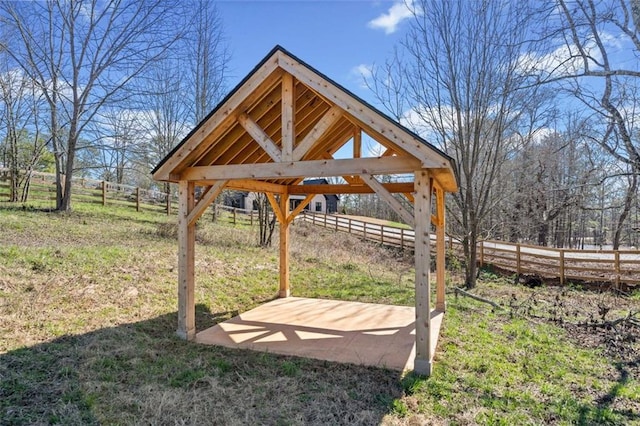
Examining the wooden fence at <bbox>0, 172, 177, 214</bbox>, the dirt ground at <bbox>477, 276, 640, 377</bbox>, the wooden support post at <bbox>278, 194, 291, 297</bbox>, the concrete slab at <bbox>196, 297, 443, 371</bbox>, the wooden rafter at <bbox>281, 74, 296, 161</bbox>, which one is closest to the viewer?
the wooden rafter at <bbox>281, 74, 296, 161</bbox>

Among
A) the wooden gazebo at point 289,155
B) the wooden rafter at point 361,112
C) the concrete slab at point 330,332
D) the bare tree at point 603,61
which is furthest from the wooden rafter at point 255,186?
the bare tree at point 603,61

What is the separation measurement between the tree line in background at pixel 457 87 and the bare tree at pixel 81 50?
1.7 inches

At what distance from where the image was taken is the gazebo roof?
4367 mm

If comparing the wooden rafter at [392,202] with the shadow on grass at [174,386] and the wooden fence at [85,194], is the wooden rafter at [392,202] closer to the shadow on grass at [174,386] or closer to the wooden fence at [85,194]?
the shadow on grass at [174,386]

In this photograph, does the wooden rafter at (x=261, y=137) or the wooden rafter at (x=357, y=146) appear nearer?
the wooden rafter at (x=261, y=137)

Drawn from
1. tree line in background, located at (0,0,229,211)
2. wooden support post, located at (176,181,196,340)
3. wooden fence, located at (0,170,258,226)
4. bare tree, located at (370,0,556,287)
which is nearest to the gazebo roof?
wooden support post, located at (176,181,196,340)

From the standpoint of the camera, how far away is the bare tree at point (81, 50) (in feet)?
43.1

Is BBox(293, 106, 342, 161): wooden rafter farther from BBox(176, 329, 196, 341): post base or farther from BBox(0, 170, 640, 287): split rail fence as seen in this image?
BBox(0, 170, 640, 287): split rail fence

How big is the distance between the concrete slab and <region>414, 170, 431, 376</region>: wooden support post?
1.05 feet

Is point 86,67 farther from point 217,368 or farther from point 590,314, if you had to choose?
point 590,314

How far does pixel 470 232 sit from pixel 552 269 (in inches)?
149

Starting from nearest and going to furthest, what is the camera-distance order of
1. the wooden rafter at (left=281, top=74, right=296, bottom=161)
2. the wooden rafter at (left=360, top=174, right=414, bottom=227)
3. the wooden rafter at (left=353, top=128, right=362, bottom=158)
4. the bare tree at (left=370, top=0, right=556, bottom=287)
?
the wooden rafter at (left=360, top=174, right=414, bottom=227)
the wooden rafter at (left=281, top=74, right=296, bottom=161)
the wooden rafter at (left=353, top=128, right=362, bottom=158)
the bare tree at (left=370, top=0, right=556, bottom=287)

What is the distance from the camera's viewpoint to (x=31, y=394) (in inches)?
139

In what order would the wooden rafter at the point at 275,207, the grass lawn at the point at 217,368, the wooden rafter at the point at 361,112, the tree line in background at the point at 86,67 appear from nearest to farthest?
the grass lawn at the point at 217,368, the wooden rafter at the point at 361,112, the wooden rafter at the point at 275,207, the tree line in background at the point at 86,67
